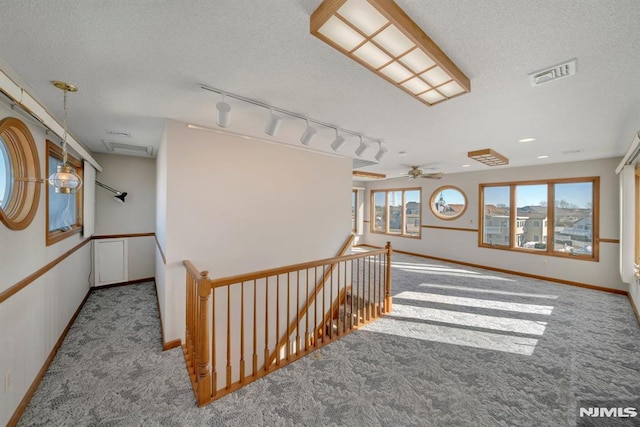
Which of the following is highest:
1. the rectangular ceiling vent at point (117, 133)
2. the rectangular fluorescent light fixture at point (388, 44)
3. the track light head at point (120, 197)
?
the rectangular ceiling vent at point (117, 133)

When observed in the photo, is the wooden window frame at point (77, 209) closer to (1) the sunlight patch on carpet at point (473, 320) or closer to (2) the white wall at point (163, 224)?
(2) the white wall at point (163, 224)

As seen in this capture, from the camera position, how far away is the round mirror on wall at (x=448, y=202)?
647 cm

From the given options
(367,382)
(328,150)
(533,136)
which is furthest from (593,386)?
(328,150)

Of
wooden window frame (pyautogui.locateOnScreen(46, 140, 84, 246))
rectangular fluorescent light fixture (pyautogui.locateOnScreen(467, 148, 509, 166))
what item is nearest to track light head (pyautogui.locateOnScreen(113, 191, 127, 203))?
wooden window frame (pyautogui.locateOnScreen(46, 140, 84, 246))

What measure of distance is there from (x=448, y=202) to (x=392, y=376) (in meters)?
5.83

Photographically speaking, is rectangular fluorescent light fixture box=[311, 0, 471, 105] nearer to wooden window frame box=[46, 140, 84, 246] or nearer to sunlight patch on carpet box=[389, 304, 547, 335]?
sunlight patch on carpet box=[389, 304, 547, 335]

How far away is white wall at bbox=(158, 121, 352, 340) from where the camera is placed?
2637 mm

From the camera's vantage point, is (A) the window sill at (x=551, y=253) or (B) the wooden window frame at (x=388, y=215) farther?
(B) the wooden window frame at (x=388, y=215)

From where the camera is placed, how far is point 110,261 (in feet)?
14.0

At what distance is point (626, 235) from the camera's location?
11.9ft

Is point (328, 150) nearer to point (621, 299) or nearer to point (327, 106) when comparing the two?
point (327, 106)

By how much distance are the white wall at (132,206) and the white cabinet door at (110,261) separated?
0.33 ft

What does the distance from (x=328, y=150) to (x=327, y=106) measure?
5.62 ft

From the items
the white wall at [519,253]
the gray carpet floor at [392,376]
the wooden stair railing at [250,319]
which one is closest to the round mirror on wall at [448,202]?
the white wall at [519,253]
